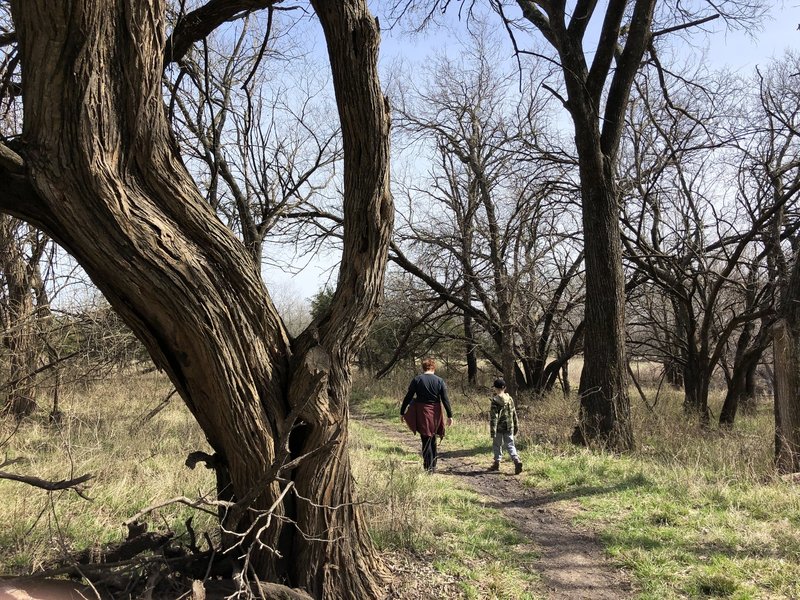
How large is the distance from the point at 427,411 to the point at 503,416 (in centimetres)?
112

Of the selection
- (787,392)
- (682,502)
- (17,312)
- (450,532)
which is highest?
(17,312)

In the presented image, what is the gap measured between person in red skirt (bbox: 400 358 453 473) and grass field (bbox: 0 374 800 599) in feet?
1.56

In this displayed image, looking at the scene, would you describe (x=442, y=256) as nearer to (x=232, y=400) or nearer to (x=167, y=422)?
(x=167, y=422)

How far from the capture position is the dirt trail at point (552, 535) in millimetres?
4078

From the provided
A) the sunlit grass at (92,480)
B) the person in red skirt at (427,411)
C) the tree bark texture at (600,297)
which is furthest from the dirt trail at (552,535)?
the sunlit grass at (92,480)

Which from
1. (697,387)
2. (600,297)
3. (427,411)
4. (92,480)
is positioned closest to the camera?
(92,480)

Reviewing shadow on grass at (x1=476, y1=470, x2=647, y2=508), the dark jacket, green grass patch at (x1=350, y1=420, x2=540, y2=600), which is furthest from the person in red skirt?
shadow on grass at (x1=476, y1=470, x2=647, y2=508)

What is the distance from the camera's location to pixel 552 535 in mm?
5266

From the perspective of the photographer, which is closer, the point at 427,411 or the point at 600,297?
the point at 427,411

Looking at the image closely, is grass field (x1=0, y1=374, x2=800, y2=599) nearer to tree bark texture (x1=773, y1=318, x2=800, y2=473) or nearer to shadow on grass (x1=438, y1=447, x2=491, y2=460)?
shadow on grass (x1=438, y1=447, x2=491, y2=460)

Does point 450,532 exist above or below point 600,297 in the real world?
below

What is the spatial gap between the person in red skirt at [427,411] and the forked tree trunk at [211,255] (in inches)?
166

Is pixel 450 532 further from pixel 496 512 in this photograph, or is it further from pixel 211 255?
pixel 211 255

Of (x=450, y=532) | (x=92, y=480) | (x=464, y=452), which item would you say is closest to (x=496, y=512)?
(x=450, y=532)
